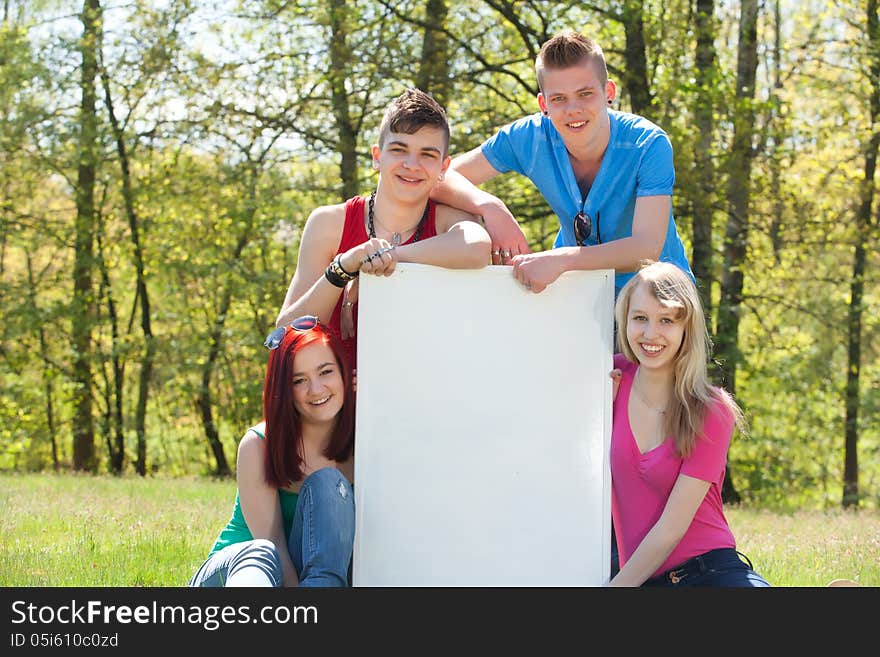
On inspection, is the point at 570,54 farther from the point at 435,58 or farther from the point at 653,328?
the point at 435,58

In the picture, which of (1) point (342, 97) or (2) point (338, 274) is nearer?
(2) point (338, 274)

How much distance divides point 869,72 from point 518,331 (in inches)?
449

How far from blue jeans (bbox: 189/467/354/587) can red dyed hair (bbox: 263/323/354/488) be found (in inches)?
4.9

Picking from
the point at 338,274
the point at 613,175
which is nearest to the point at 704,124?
the point at 613,175

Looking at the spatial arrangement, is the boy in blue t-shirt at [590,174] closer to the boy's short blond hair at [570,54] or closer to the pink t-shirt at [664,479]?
the boy's short blond hair at [570,54]

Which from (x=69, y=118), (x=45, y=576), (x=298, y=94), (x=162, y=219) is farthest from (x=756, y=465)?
(x=45, y=576)

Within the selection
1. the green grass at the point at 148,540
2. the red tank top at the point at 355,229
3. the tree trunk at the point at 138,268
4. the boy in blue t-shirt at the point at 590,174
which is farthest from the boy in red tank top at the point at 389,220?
the tree trunk at the point at 138,268

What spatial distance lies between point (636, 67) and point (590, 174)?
309 inches

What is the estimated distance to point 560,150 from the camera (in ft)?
12.1

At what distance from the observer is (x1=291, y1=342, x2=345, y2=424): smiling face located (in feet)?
10.4

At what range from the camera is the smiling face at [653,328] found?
10.3 feet

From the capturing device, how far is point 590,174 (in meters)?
3.66

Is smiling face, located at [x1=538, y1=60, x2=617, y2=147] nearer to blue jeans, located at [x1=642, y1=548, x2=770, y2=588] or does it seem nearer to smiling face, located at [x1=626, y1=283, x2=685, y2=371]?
smiling face, located at [x1=626, y1=283, x2=685, y2=371]

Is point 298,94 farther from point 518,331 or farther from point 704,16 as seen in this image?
point 518,331
